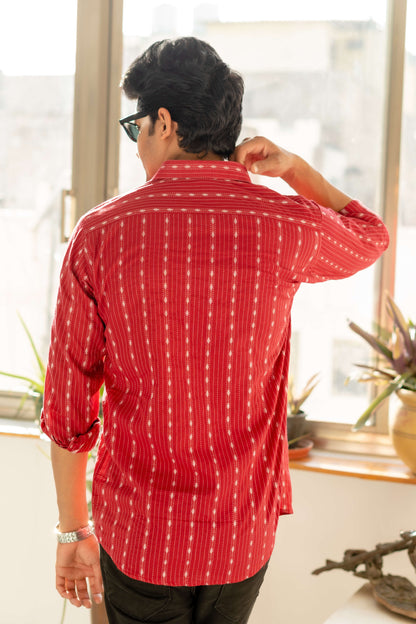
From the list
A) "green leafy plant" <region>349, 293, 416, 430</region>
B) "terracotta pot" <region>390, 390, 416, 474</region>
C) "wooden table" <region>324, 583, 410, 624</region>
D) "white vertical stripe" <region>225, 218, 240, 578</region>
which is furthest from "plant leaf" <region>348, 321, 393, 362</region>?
"white vertical stripe" <region>225, 218, 240, 578</region>

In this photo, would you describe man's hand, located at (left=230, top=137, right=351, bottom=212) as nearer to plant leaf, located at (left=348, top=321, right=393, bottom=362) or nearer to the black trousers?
the black trousers

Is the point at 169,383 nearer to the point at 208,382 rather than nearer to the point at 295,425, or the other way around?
the point at 208,382

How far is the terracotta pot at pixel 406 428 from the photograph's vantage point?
216 cm

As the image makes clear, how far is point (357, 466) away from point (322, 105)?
1214mm

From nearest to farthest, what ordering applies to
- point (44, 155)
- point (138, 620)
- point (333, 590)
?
point (138, 620), point (333, 590), point (44, 155)

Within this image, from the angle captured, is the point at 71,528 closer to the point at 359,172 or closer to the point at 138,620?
the point at 138,620

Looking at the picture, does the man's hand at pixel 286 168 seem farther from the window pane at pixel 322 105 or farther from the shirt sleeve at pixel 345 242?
the window pane at pixel 322 105

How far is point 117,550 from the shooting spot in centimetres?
118

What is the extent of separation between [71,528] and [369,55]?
6.16 ft

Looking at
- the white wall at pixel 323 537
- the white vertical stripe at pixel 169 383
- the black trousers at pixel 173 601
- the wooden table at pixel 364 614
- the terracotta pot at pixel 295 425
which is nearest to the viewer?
the white vertical stripe at pixel 169 383

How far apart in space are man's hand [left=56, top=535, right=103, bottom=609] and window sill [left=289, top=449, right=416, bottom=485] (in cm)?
112

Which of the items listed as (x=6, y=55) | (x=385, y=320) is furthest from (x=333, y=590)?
(x=6, y=55)

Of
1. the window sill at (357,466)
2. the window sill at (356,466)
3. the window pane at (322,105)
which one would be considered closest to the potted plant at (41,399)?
the window sill at (356,466)

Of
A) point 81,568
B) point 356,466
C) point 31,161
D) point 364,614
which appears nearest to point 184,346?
point 81,568
